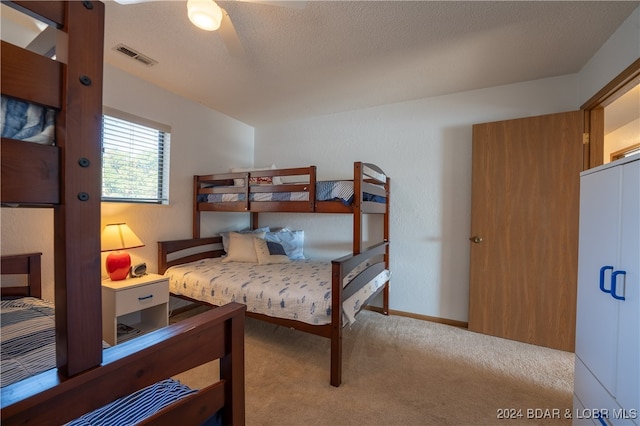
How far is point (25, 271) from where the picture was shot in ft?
6.05

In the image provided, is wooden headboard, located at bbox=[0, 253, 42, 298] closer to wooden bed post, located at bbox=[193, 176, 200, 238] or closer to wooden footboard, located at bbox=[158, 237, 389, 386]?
wooden footboard, located at bbox=[158, 237, 389, 386]

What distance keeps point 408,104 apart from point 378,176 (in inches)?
38.3

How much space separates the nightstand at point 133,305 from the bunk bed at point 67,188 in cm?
174

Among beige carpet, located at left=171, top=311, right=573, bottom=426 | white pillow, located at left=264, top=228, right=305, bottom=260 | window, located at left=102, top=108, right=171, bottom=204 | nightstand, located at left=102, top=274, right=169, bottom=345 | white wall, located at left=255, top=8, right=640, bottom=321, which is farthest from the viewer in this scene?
white pillow, located at left=264, top=228, right=305, bottom=260

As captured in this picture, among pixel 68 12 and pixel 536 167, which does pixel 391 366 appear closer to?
pixel 536 167

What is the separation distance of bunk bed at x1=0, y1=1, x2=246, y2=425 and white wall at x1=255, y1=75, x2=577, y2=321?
2.70 metres

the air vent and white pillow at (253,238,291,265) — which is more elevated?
the air vent

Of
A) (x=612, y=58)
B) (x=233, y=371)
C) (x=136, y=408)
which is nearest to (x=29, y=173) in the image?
(x=233, y=371)

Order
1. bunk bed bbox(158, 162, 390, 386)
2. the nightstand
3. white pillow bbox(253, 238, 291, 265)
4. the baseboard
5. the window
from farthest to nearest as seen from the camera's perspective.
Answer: white pillow bbox(253, 238, 291, 265)
the baseboard
the window
the nightstand
bunk bed bbox(158, 162, 390, 386)

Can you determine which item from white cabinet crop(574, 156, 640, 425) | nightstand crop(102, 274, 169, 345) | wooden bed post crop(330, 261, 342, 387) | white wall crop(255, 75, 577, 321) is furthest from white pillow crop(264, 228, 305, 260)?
white cabinet crop(574, 156, 640, 425)

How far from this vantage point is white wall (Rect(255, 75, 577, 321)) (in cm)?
253

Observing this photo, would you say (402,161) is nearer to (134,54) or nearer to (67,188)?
(134,54)

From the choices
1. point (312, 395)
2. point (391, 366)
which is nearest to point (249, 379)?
point (312, 395)

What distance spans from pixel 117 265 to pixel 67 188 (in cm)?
208
